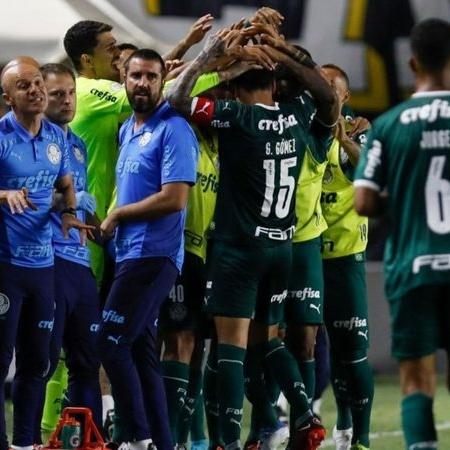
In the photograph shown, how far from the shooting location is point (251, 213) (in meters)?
8.30

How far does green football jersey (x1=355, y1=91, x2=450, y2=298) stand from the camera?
246 inches

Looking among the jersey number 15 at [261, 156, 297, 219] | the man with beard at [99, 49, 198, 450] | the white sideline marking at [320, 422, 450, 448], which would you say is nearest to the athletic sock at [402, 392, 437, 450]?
the man with beard at [99, 49, 198, 450]

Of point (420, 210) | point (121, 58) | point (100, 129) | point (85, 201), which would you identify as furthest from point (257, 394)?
point (420, 210)

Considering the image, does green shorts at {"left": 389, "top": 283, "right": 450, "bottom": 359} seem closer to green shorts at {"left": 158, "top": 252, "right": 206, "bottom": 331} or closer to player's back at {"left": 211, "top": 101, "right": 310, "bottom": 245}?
player's back at {"left": 211, "top": 101, "right": 310, "bottom": 245}

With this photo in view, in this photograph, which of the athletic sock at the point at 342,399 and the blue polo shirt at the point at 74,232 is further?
the athletic sock at the point at 342,399

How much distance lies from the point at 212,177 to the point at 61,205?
1077 millimetres

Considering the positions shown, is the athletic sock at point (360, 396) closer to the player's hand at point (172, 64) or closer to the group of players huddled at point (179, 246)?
the group of players huddled at point (179, 246)

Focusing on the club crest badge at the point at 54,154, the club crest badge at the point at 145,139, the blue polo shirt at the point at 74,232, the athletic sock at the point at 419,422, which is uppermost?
the club crest badge at the point at 145,139

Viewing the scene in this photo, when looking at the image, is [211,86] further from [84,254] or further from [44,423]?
[44,423]

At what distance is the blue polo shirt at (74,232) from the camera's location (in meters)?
8.49

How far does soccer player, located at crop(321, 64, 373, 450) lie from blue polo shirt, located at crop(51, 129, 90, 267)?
4.90ft

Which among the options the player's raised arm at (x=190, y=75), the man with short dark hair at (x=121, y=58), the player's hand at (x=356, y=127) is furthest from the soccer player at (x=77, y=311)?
the player's hand at (x=356, y=127)

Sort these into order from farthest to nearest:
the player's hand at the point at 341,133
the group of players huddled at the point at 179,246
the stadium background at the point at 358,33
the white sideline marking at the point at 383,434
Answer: the stadium background at the point at 358,33
the white sideline marking at the point at 383,434
the player's hand at the point at 341,133
the group of players huddled at the point at 179,246

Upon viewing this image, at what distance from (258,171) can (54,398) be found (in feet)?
6.28
